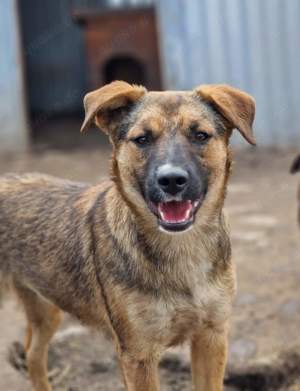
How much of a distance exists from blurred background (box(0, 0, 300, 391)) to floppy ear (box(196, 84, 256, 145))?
196 cm

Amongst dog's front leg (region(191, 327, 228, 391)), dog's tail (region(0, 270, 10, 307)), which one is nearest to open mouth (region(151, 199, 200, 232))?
dog's front leg (region(191, 327, 228, 391))

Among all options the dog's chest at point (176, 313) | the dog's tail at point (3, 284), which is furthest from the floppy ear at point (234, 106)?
the dog's tail at point (3, 284)

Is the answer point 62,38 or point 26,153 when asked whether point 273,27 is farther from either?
point 62,38

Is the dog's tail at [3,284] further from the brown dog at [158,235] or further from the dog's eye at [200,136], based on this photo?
the dog's eye at [200,136]

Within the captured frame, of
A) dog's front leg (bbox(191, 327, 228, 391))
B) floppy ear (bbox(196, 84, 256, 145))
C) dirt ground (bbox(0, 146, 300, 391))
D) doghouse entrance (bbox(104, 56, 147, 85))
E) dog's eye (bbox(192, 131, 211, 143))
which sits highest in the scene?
floppy ear (bbox(196, 84, 256, 145))

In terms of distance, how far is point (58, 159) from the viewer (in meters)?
11.5

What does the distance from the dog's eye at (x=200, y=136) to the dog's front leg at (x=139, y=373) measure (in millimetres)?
1100

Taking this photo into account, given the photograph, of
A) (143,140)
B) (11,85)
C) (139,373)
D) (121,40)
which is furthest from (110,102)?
(121,40)

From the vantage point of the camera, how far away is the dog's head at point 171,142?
365 centimetres

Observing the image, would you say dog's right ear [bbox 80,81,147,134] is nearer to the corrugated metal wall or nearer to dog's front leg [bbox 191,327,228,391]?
dog's front leg [bbox 191,327,228,391]

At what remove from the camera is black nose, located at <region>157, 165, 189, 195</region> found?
3551 mm

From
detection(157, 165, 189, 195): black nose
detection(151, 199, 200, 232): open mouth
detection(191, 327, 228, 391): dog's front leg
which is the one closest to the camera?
detection(157, 165, 189, 195): black nose

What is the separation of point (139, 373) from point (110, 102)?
52.8 inches

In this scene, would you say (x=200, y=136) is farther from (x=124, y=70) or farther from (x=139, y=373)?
(x=124, y=70)
